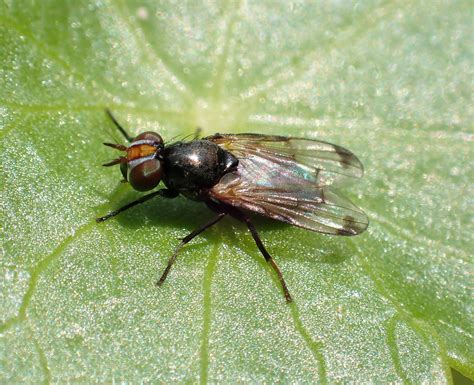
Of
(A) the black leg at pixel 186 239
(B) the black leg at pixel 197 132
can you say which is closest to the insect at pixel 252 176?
(A) the black leg at pixel 186 239

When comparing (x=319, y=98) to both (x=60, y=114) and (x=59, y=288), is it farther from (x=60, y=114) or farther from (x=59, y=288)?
(x=59, y=288)

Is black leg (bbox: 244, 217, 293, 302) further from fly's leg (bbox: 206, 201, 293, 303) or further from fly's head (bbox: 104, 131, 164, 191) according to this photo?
fly's head (bbox: 104, 131, 164, 191)

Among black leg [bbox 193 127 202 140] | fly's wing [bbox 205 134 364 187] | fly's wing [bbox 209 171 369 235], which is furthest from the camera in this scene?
black leg [bbox 193 127 202 140]

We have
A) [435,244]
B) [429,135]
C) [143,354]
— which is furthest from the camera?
[429,135]

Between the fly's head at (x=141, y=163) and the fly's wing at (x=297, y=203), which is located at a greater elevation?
the fly's head at (x=141, y=163)

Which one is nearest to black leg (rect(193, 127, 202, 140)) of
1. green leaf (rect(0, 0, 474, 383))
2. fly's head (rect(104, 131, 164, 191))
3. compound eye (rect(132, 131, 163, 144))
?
green leaf (rect(0, 0, 474, 383))

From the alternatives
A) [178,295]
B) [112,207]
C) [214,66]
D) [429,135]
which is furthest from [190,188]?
[429,135]

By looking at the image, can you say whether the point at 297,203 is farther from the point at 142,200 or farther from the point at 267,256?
the point at 142,200

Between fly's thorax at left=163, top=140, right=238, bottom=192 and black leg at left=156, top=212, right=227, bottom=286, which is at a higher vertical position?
fly's thorax at left=163, top=140, right=238, bottom=192

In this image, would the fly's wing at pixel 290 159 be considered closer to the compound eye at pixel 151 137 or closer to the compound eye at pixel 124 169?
the compound eye at pixel 151 137
